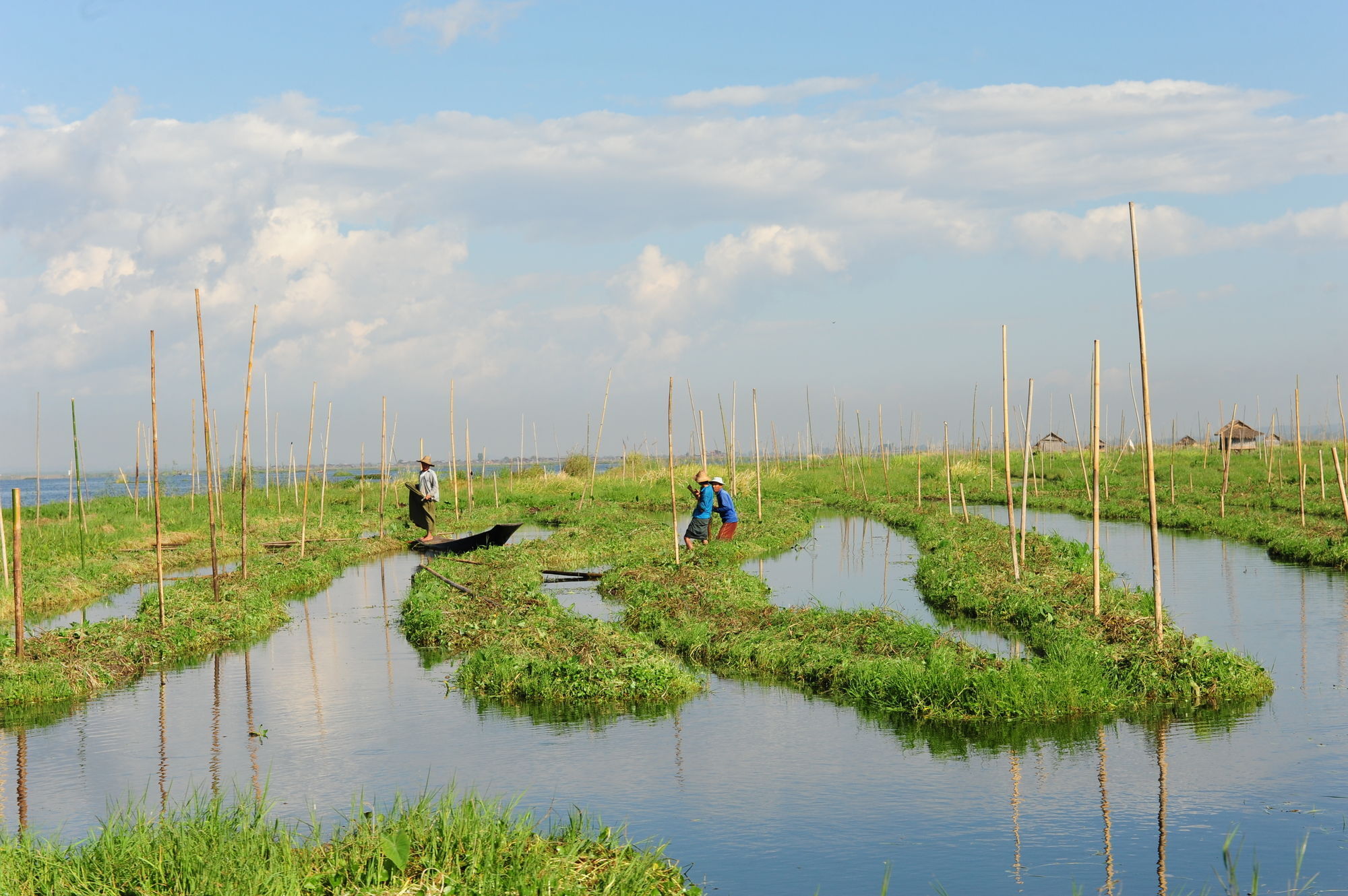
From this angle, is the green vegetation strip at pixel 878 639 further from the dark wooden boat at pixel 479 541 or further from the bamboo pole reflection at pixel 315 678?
the bamboo pole reflection at pixel 315 678

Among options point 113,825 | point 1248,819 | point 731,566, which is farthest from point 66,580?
point 1248,819

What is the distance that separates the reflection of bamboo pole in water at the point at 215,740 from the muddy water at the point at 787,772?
3 cm

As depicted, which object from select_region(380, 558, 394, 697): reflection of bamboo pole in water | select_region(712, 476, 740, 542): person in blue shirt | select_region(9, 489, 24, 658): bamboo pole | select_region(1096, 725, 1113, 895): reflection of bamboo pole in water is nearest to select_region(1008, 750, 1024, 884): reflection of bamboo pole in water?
select_region(1096, 725, 1113, 895): reflection of bamboo pole in water

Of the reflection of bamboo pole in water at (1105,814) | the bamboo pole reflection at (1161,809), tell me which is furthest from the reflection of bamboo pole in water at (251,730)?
the bamboo pole reflection at (1161,809)

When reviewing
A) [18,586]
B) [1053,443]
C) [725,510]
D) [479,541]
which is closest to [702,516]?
[725,510]

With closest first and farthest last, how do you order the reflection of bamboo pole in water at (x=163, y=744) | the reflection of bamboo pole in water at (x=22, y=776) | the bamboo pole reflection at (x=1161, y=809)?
the bamboo pole reflection at (x=1161, y=809), the reflection of bamboo pole in water at (x=22, y=776), the reflection of bamboo pole in water at (x=163, y=744)

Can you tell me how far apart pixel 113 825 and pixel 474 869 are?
208 centimetres

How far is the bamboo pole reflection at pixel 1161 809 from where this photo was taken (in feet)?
18.8

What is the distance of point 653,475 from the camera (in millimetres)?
39312

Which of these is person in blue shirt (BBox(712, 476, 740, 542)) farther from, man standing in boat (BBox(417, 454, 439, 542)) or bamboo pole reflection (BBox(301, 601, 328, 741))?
bamboo pole reflection (BBox(301, 601, 328, 741))

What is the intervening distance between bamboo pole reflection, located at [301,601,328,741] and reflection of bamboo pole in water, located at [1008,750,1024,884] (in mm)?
5356

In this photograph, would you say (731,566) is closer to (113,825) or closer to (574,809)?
(574,809)

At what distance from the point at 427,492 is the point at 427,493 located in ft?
0.05

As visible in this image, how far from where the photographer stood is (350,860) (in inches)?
216
